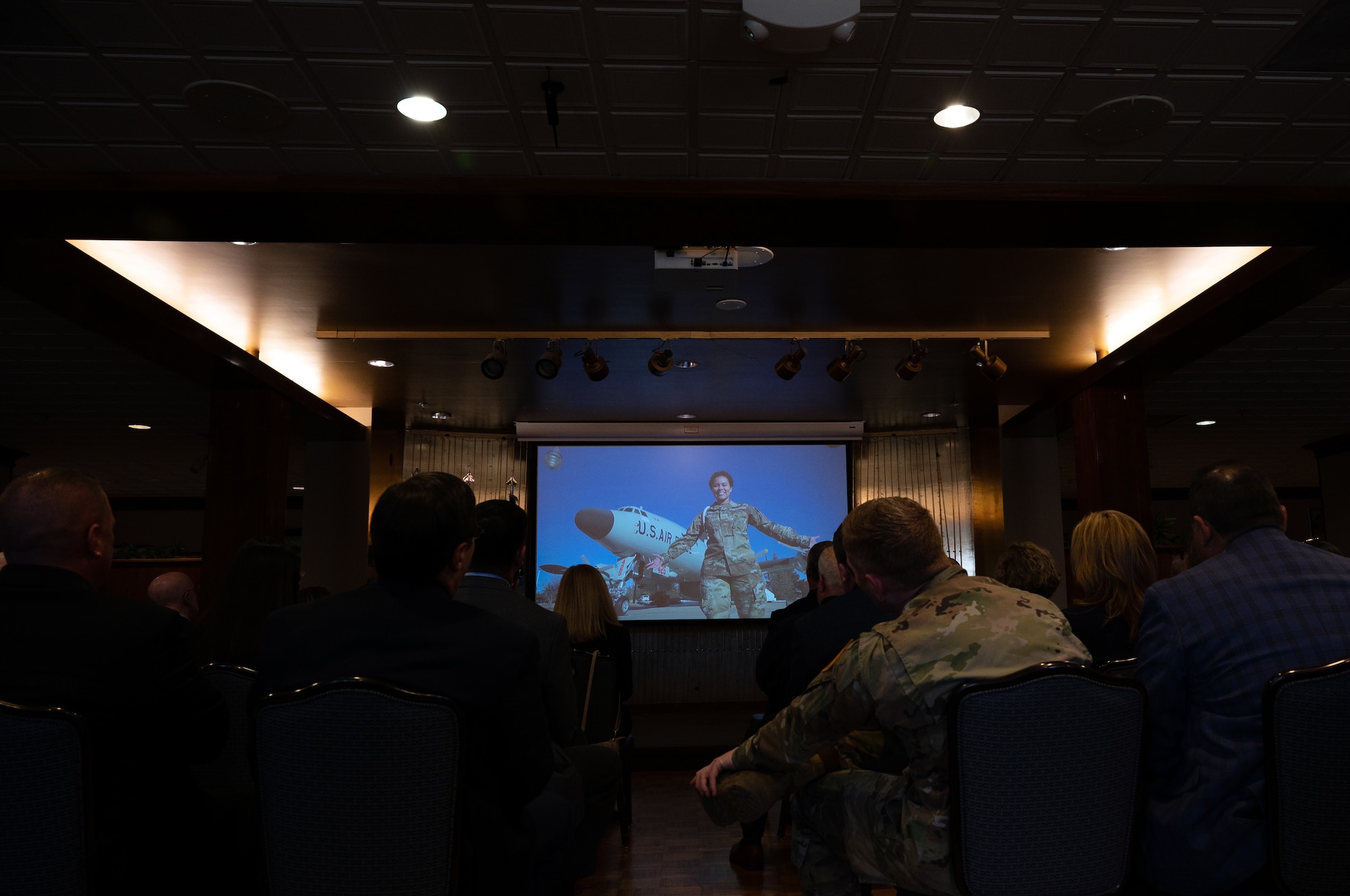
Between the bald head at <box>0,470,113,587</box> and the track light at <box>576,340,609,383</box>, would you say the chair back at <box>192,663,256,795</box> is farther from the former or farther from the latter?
the track light at <box>576,340,609,383</box>

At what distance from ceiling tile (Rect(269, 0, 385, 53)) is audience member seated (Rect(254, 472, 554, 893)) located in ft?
5.82

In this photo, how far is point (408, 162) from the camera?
3.76 meters

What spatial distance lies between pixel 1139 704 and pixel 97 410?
8.67 m

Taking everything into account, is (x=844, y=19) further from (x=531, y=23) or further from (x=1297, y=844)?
(x=1297, y=844)

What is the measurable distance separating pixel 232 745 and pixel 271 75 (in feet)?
7.40

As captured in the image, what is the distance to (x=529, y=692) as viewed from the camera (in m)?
1.75

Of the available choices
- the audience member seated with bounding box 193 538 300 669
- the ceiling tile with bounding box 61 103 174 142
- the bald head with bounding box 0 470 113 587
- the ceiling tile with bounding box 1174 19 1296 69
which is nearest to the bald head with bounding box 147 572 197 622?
the audience member seated with bounding box 193 538 300 669

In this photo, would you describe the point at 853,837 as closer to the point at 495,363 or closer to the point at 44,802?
the point at 44,802

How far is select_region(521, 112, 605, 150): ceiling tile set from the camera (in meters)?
3.41

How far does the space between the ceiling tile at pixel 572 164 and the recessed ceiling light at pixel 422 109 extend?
44cm

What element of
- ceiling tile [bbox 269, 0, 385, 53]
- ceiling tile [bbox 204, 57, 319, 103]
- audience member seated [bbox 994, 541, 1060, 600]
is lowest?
audience member seated [bbox 994, 541, 1060, 600]

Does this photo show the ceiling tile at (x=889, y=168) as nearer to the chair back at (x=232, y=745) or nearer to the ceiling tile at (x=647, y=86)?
the ceiling tile at (x=647, y=86)

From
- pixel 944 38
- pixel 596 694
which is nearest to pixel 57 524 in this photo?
pixel 596 694

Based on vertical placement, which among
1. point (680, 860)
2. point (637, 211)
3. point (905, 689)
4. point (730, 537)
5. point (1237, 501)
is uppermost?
point (637, 211)
